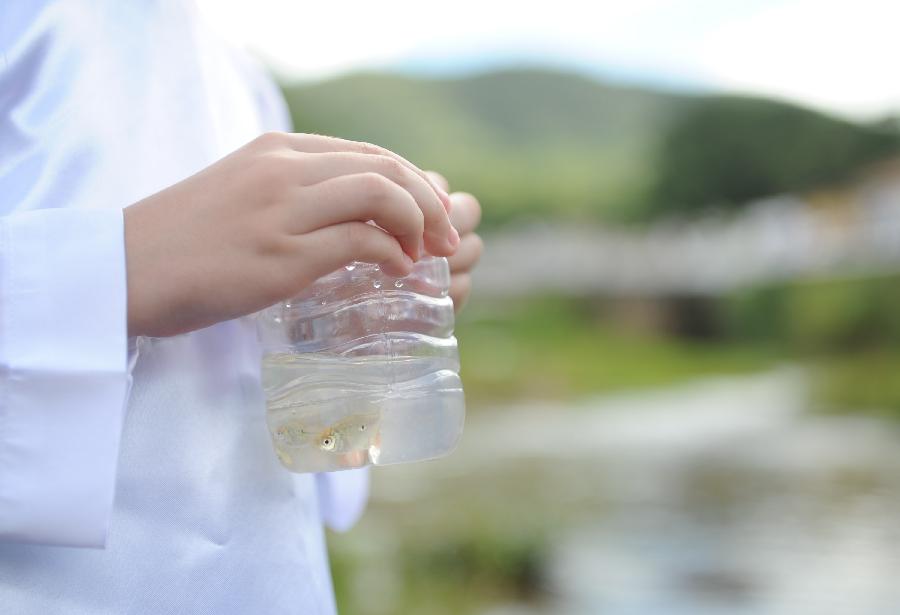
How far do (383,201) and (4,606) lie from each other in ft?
0.93

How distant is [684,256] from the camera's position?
21172mm

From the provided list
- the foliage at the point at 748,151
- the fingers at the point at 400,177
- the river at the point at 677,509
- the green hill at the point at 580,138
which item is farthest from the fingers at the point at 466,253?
the foliage at the point at 748,151

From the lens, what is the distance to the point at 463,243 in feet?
2.51

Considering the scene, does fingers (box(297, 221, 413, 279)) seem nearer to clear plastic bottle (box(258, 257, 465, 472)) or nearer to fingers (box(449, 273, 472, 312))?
clear plastic bottle (box(258, 257, 465, 472))

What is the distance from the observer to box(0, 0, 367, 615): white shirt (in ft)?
1.78

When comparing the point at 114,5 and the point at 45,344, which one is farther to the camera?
the point at 114,5

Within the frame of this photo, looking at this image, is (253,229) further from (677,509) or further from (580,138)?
(580,138)

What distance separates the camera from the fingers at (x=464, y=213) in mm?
752

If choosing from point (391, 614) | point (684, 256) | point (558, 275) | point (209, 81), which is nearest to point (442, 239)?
point (209, 81)

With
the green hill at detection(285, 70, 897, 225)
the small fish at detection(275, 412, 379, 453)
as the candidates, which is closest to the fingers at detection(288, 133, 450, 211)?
the small fish at detection(275, 412, 379, 453)

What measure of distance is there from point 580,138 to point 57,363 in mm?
42231

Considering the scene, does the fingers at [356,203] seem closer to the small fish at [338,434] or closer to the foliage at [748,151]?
the small fish at [338,434]

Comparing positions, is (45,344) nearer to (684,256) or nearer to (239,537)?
(239,537)

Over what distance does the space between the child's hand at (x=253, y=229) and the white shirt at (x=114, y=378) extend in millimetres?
16
